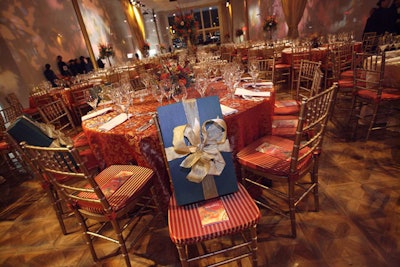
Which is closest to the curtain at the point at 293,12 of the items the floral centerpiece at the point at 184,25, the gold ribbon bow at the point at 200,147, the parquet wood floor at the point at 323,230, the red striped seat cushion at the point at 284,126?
the floral centerpiece at the point at 184,25

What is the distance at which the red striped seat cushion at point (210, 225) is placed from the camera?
3.75ft

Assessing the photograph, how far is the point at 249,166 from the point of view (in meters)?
1.70

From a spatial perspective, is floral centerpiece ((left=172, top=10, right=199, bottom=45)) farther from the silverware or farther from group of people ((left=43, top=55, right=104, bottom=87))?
the silverware

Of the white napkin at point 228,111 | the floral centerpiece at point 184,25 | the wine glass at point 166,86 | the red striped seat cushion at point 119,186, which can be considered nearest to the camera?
the red striped seat cushion at point 119,186

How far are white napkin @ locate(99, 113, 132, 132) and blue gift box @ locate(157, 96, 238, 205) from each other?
69cm

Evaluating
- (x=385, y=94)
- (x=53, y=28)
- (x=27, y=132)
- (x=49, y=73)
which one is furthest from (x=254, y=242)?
(x=53, y=28)

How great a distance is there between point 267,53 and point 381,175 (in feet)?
16.1

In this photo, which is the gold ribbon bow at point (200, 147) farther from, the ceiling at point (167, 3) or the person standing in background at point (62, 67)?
the ceiling at point (167, 3)

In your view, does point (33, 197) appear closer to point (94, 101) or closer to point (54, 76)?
point (94, 101)

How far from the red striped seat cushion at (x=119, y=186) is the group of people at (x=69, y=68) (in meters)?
6.70

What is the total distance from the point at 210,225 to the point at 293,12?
8.97 m

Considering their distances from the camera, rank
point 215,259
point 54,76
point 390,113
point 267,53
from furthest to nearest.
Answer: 1. point 54,76
2. point 267,53
3. point 390,113
4. point 215,259

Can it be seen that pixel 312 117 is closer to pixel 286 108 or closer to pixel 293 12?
pixel 286 108

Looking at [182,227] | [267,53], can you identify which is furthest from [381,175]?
[267,53]
